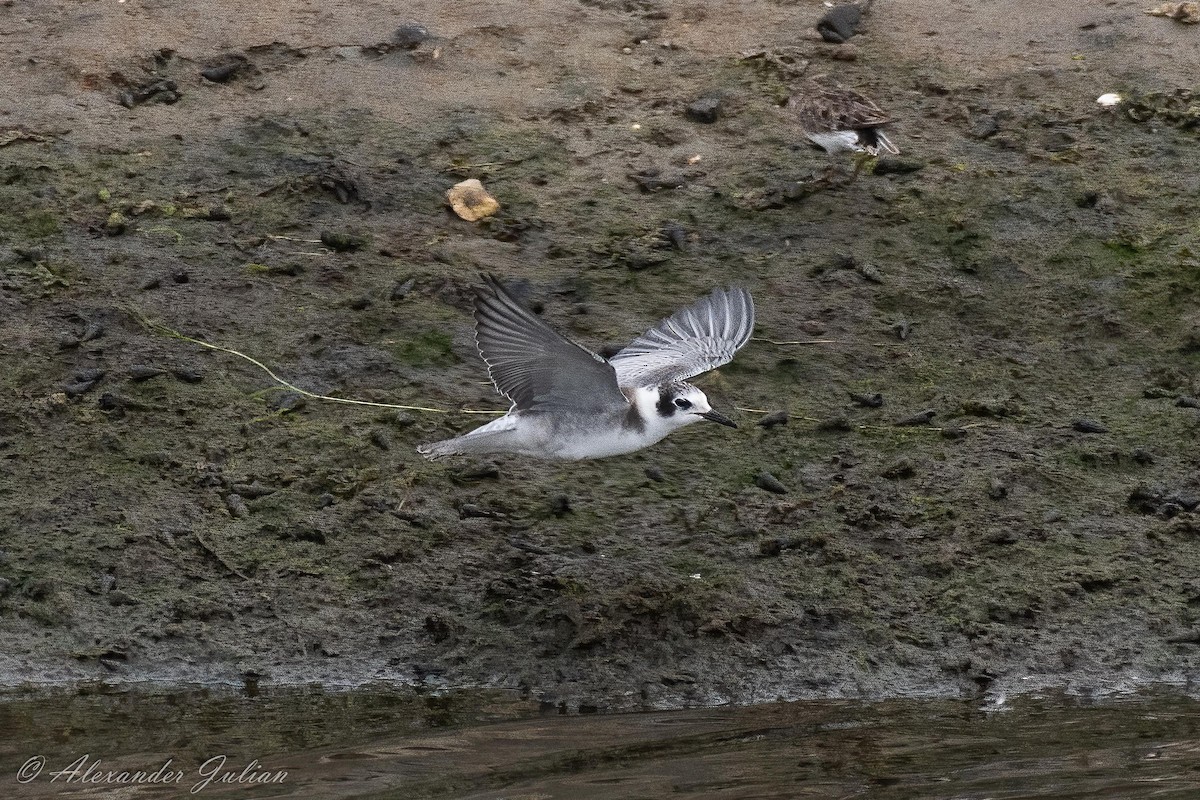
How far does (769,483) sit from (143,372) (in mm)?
2974

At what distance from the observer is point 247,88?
10.2m

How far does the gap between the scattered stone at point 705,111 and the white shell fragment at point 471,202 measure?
4.73 ft

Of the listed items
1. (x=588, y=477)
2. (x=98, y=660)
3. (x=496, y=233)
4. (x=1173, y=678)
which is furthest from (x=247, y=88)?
(x=1173, y=678)

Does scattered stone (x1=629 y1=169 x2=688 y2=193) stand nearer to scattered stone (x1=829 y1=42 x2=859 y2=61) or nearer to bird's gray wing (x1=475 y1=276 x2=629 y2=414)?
scattered stone (x1=829 y1=42 x2=859 y2=61)

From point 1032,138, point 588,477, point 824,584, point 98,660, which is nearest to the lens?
point 98,660

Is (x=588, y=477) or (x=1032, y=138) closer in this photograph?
(x=588, y=477)

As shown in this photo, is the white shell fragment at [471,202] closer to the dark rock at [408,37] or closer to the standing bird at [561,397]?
the dark rock at [408,37]

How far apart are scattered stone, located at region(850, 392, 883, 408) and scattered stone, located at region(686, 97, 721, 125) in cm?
251

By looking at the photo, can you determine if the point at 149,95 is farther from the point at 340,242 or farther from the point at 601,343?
the point at 601,343

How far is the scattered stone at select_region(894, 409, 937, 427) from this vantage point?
324 inches

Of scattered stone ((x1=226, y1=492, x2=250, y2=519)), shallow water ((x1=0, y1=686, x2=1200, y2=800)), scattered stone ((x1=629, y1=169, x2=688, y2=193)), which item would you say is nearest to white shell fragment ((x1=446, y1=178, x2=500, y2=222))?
scattered stone ((x1=629, y1=169, x2=688, y2=193))

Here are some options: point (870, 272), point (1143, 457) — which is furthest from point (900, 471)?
point (870, 272)

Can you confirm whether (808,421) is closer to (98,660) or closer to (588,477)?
(588,477)

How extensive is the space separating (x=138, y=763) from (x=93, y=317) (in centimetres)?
321
